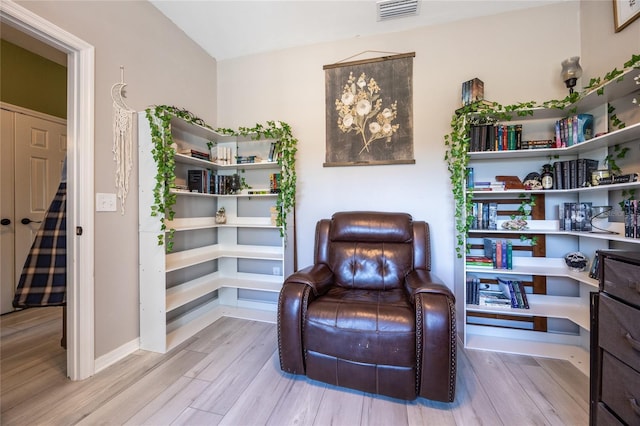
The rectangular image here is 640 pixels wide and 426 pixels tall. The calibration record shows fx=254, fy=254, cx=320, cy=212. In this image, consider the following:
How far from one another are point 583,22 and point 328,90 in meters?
2.04

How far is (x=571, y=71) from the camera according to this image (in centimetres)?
184

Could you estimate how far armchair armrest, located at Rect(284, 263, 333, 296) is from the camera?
1.66 m

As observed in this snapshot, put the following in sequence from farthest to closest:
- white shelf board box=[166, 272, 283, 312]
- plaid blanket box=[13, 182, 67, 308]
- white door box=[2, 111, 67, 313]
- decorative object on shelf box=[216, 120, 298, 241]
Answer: white door box=[2, 111, 67, 313]
decorative object on shelf box=[216, 120, 298, 241]
white shelf board box=[166, 272, 283, 312]
plaid blanket box=[13, 182, 67, 308]

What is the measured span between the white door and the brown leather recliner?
3.08 meters

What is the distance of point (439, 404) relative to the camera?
55.8 inches

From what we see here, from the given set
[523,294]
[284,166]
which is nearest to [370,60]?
[284,166]

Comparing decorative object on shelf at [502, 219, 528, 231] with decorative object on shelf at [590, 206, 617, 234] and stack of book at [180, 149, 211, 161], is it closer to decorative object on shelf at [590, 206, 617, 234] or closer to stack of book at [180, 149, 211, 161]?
decorative object on shelf at [590, 206, 617, 234]

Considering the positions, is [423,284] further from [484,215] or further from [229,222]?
[229,222]

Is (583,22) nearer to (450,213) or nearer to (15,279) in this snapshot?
(450,213)

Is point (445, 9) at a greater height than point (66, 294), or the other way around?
point (445, 9)

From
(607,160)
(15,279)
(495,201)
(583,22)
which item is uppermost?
(583,22)

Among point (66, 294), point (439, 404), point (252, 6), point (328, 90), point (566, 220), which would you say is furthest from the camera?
point (328, 90)

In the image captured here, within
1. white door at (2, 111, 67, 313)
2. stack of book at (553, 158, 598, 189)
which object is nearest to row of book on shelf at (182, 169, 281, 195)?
white door at (2, 111, 67, 313)

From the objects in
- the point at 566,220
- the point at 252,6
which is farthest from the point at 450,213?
the point at 252,6
